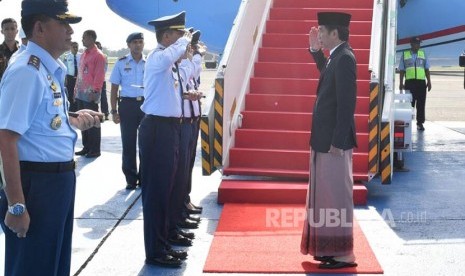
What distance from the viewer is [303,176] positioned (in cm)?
687

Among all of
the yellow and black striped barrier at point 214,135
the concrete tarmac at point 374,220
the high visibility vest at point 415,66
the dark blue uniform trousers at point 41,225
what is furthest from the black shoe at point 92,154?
the dark blue uniform trousers at point 41,225

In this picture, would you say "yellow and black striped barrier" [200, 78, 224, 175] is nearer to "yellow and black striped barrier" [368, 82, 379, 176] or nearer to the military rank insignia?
"yellow and black striped barrier" [368, 82, 379, 176]

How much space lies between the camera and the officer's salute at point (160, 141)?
15.0 feet

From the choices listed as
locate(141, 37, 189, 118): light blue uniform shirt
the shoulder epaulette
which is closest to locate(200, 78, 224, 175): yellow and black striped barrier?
locate(141, 37, 189, 118): light blue uniform shirt

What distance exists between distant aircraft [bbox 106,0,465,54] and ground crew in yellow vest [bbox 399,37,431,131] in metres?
0.37

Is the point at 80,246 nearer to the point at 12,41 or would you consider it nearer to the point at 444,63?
the point at 12,41

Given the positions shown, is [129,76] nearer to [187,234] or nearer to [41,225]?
[187,234]

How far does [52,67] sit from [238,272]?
7.21ft

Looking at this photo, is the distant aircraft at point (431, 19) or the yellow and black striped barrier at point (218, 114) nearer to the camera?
the yellow and black striped barrier at point (218, 114)

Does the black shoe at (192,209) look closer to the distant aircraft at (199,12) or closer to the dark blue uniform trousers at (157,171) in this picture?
the dark blue uniform trousers at (157,171)

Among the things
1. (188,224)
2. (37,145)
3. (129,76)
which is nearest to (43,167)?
(37,145)

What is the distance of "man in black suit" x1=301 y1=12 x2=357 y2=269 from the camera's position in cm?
449

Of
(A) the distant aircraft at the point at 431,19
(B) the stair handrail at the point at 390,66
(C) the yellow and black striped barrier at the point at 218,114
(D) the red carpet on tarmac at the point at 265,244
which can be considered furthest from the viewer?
(A) the distant aircraft at the point at 431,19

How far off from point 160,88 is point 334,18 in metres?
A: 1.26
